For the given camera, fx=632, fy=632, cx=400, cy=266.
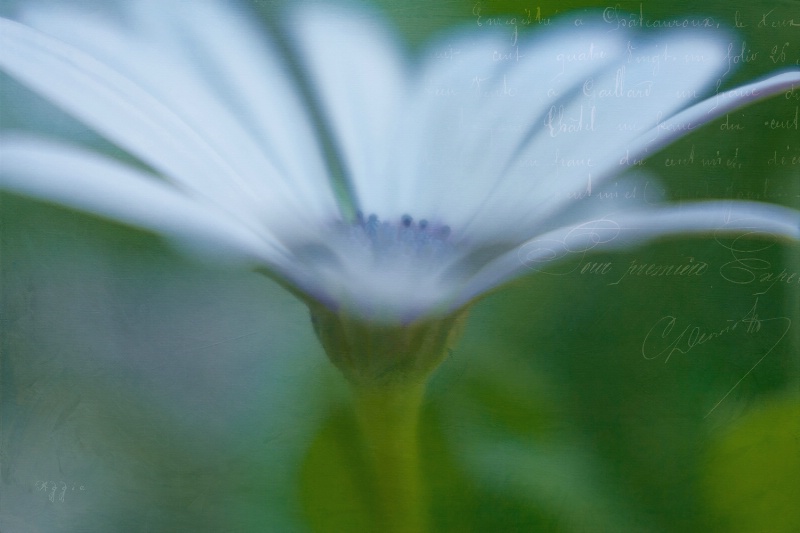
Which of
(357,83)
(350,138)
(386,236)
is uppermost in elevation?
(357,83)

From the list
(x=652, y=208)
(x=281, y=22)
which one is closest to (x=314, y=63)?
(x=281, y=22)

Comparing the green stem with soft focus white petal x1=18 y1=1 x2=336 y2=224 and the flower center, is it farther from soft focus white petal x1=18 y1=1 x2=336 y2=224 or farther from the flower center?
soft focus white petal x1=18 y1=1 x2=336 y2=224

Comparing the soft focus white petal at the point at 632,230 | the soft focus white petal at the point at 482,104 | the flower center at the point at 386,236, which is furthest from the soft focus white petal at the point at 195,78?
the soft focus white petal at the point at 632,230
